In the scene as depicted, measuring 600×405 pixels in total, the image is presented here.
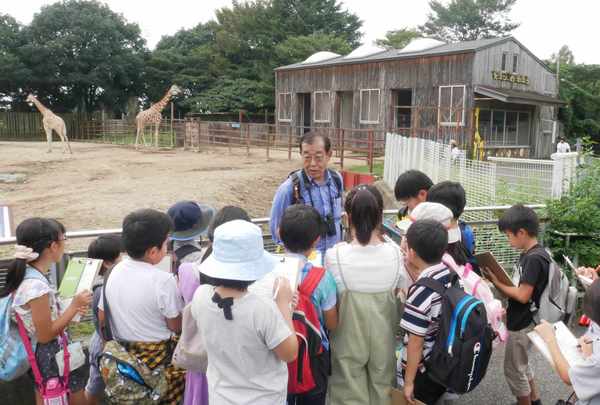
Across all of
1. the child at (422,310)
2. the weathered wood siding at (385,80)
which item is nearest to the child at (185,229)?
the child at (422,310)

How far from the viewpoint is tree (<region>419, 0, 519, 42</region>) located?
45031mm

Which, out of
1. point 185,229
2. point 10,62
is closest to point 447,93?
point 185,229

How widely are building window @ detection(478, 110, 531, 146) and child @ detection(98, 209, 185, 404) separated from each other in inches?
829

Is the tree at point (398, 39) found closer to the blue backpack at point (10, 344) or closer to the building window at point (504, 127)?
the building window at point (504, 127)

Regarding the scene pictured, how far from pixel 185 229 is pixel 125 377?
2.52ft

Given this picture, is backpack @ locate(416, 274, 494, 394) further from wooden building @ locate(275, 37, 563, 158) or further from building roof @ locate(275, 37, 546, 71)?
building roof @ locate(275, 37, 546, 71)

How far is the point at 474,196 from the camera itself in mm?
7465

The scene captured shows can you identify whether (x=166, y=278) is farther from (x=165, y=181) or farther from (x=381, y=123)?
(x=381, y=123)

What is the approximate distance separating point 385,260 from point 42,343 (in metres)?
1.54

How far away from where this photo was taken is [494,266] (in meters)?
2.79

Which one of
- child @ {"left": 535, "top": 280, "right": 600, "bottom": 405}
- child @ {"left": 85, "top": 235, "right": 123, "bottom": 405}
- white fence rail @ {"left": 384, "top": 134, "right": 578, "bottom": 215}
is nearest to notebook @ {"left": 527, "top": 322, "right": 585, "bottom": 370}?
child @ {"left": 535, "top": 280, "right": 600, "bottom": 405}

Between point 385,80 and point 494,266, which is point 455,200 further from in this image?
point 385,80

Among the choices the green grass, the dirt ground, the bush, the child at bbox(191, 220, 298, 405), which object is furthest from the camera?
the green grass

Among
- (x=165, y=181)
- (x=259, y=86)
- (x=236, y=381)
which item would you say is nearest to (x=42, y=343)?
(x=236, y=381)
